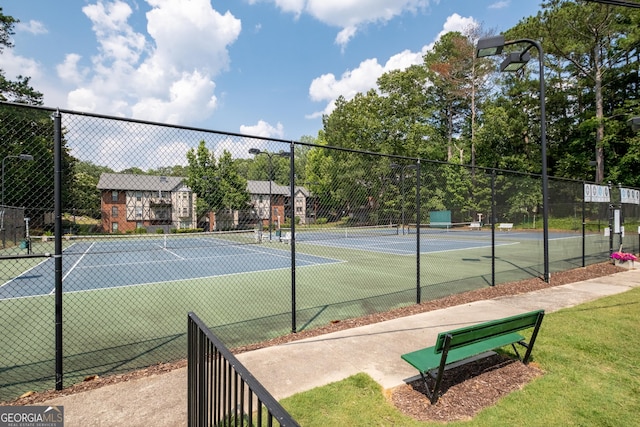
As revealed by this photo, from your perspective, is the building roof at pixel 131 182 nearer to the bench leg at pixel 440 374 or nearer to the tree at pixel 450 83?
the bench leg at pixel 440 374

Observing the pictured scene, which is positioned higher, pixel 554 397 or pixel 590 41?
pixel 590 41

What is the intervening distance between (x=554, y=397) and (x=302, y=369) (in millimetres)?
2536

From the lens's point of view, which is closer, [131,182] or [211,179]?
[131,182]

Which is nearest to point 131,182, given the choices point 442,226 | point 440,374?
point 440,374

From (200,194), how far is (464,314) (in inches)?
195

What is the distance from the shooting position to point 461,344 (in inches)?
116

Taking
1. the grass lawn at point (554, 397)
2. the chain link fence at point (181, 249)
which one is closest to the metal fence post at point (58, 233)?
the chain link fence at point (181, 249)

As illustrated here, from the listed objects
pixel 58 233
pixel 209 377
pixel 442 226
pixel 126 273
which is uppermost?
pixel 58 233

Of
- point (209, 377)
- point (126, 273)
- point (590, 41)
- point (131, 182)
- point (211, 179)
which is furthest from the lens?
point (590, 41)

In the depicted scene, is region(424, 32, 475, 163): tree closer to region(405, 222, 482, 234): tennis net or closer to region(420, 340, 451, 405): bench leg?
region(405, 222, 482, 234): tennis net

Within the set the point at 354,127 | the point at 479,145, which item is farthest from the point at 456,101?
the point at 354,127

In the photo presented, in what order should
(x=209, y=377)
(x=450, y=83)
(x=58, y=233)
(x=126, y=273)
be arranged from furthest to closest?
1. (x=450, y=83)
2. (x=126, y=273)
3. (x=58, y=233)
4. (x=209, y=377)

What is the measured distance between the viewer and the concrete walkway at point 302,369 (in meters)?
2.94

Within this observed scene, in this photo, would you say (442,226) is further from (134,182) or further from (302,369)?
(134,182)
